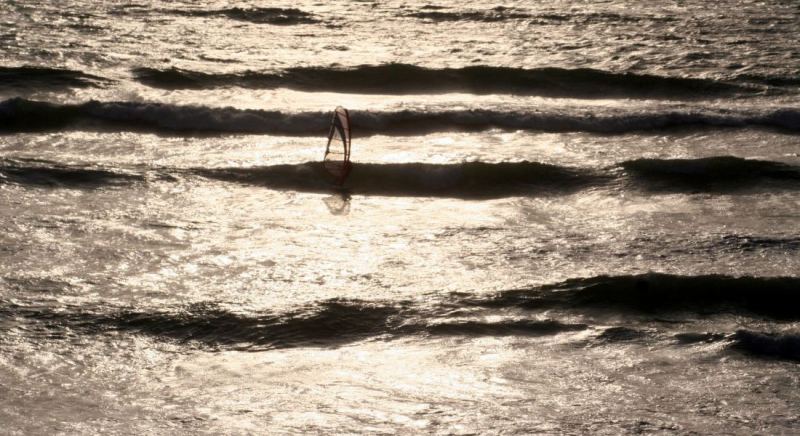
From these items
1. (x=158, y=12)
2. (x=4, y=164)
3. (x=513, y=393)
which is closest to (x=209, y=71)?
(x=158, y=12)

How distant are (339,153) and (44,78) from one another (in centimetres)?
411

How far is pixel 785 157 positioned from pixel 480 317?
4.96 metres

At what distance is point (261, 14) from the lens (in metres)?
14.7

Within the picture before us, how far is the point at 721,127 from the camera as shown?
38.0ft

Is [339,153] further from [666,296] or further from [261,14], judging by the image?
[261,14]

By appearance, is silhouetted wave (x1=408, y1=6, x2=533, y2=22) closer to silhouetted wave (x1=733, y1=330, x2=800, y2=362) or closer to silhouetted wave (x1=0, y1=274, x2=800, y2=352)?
silhouetted wave (x1=0, y1=274, x2=800, y2=352)

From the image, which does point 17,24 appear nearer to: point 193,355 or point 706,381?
point 193,355

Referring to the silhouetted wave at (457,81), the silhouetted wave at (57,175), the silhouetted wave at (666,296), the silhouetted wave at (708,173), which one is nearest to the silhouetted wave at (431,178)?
the silhouetted wave at (708,173)

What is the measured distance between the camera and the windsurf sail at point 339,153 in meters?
9.66

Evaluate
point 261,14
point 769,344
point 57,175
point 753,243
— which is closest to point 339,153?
point 57,175

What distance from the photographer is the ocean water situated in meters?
6.07

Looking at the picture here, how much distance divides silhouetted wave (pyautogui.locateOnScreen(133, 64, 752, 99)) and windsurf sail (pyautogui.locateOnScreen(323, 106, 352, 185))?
2.31m

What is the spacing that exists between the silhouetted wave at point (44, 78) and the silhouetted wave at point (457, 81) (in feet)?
1.79

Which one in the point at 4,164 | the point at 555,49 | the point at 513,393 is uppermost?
the point at 555,49
